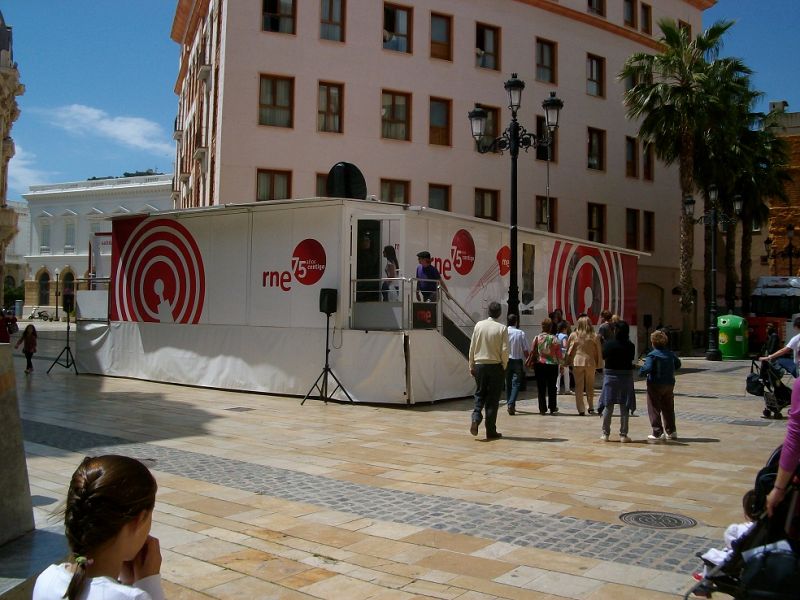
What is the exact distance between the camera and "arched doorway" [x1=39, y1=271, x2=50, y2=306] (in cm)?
8388

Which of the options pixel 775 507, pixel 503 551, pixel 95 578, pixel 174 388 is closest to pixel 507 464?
pixel 503 551

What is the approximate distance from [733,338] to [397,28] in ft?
62.5

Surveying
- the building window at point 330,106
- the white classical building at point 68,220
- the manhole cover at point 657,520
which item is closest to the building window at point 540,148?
the building window at point 330,106

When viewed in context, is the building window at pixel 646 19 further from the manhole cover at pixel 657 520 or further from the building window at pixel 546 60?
the manhole cover at pixel 657 520

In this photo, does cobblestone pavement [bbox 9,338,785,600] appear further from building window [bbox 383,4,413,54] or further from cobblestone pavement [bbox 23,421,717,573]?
building window [bbox 383,4,413,54]

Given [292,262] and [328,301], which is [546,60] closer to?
[292,262]

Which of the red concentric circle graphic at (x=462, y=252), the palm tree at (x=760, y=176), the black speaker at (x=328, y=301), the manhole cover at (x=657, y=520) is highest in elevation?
the palm tree at (x=760, y=176)

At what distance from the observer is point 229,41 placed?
27422 millimetres

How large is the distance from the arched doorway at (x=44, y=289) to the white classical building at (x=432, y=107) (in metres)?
52.4

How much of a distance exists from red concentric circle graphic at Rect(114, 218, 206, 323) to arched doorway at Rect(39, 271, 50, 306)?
70979mm

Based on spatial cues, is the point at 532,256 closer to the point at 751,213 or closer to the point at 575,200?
the point at 575,200

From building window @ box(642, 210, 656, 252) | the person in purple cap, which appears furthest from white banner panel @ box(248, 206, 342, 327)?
building window @ box(642, 210, 656, 252)

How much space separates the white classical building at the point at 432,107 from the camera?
91.8ft

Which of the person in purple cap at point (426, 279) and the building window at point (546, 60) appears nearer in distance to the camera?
the person in purple cap at point (426, 279)
